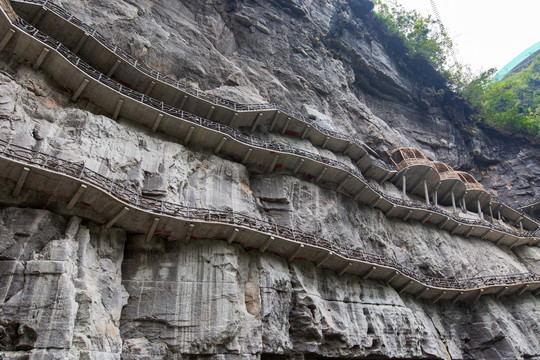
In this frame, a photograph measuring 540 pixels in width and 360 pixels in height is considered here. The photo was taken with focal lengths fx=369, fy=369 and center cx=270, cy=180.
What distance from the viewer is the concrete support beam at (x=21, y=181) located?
39.8 ft

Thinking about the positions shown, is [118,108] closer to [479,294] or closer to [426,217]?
[426,217]

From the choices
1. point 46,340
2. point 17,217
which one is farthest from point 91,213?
point 46,340

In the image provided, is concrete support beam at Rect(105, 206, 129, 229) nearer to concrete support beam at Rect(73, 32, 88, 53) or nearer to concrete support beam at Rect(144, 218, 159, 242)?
concrete support beam at Rect(144, 218, 159, 242)

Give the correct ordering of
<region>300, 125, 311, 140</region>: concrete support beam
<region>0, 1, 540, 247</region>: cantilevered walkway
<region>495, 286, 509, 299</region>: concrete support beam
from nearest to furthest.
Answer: <region>0, 1, 540, 247</region>: cantilevered walkway → <region>495, 286, 509, 299</region>: concrete support beam → <region>300, 125, 311, 140</region>: concrete support beam

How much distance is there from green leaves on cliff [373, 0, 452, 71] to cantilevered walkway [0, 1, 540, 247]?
81.1ft

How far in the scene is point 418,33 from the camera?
4941 centimetres

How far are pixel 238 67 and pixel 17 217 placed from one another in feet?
66.4

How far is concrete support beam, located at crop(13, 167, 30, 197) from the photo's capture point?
12122 mm

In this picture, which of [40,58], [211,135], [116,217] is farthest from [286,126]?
[40,58]

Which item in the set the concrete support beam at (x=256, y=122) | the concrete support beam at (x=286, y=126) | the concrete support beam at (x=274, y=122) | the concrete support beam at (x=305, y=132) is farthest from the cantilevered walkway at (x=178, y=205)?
the concrete support beam at (x=305, y=132)

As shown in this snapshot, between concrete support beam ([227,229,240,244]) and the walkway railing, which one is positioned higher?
the walkway railing

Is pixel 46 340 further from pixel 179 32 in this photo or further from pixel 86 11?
pixel 179 32

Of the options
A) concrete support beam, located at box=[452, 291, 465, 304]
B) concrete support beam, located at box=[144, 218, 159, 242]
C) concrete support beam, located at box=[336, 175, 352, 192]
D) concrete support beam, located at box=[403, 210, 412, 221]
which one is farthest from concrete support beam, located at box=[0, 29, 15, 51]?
concrete support beam, located at box=[452, 291, 465, 304]

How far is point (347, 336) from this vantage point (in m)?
17.7
